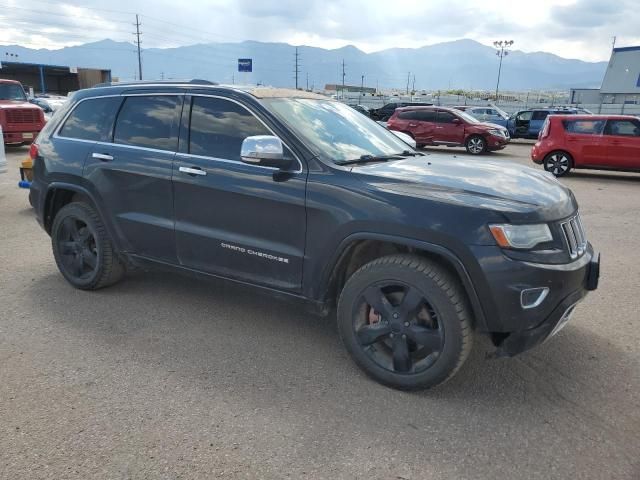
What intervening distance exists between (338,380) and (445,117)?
1717 cm

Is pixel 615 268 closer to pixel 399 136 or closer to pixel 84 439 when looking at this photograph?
pixel 399 136

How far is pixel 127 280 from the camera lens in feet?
16.7

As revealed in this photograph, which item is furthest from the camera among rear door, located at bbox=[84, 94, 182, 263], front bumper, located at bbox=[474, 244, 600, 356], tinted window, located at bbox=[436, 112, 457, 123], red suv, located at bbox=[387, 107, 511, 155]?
tinted window, located at bbox=[436, 112, 457, 123]

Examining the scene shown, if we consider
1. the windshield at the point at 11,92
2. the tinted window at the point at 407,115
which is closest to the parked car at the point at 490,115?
the tinted window at the point at 407,115

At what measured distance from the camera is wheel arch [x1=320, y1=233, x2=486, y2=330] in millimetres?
2924

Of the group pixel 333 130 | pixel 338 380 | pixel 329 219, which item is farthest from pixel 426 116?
pixel 338 380

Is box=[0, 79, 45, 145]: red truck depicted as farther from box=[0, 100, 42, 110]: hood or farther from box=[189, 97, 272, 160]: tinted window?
box=[189, 97, 272, 160]: tinted window

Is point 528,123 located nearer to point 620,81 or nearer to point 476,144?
point 476,144

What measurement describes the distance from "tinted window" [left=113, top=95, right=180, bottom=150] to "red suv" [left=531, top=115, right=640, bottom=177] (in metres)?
12.3

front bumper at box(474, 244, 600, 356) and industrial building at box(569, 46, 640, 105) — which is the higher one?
industrial building at box(569, 46, 640, 105)

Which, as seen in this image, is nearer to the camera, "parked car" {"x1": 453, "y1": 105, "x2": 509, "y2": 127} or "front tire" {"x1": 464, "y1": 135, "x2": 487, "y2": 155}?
"front tire" {"x1": 464, "y1": 135, "x2": 487, "y2": 155}

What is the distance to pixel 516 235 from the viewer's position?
2.85 meters

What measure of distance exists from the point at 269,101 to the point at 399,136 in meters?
1.56

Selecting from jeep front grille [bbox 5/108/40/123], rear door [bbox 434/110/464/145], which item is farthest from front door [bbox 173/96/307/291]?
rear door [bbox 434/110/464/145]
